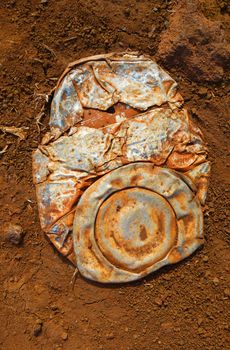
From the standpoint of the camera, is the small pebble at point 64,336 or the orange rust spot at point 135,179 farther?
the small pebble at point 64,336

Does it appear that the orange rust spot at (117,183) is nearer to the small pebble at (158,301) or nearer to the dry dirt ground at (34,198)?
the dry dirt ground at (34,198)

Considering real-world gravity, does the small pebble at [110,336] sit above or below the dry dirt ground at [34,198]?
below

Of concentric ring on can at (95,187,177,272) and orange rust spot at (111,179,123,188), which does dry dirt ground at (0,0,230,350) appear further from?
orange rust spot at (111,179,123,188)

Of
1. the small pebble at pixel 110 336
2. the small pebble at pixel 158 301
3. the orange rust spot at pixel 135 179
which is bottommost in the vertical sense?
the small pebble at pixel 110 336

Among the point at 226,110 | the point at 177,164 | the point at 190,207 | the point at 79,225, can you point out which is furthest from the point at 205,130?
the point at 79,225

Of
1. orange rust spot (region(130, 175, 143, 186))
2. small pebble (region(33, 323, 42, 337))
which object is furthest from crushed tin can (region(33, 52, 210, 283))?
small pebble (region(33, 323, 42, 337))

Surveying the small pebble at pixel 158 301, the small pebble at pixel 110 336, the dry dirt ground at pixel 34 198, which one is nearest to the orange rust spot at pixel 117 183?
the dry dirt ground at pixel 34 198

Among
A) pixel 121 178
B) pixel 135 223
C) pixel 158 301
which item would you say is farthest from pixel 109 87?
pixel 158 301
